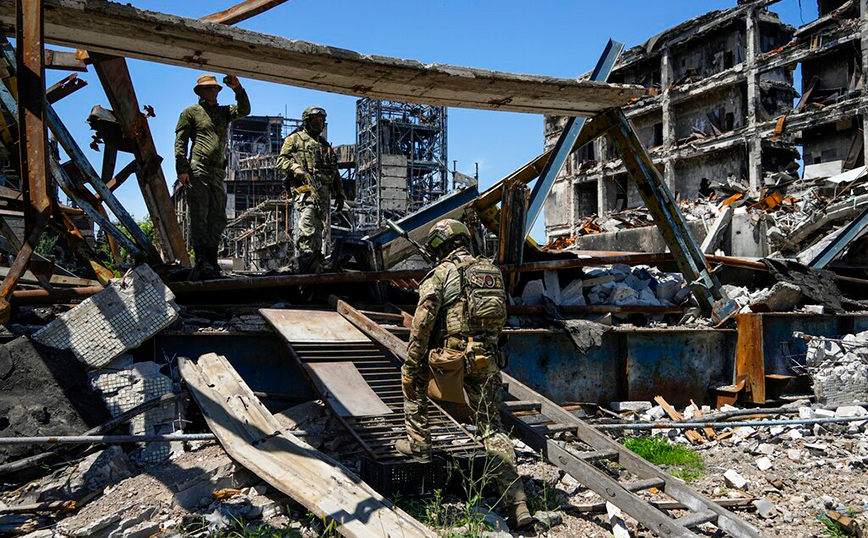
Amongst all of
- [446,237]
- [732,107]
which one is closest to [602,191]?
[732,107]

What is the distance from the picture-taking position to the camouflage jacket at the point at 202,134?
653cm

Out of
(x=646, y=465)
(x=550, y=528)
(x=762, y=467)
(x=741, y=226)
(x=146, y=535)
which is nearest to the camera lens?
(x=146, y=535)

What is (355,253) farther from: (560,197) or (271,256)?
(560,197)

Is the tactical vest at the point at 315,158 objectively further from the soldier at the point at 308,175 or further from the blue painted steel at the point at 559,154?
the blue painted steel at the point at 559,154

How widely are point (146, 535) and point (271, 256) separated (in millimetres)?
27875

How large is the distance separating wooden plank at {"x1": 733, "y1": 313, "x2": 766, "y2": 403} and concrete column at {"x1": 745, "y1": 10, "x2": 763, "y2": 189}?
75.3ft

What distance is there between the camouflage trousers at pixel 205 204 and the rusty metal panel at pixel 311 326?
1344 mm

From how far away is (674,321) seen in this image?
25.7 feet

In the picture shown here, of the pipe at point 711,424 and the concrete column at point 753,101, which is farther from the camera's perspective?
the concrete column at point 753,101

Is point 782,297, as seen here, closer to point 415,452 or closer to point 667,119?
point 415,452

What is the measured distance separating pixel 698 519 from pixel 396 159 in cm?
3819

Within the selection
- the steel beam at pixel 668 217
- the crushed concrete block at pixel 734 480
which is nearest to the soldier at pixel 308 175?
the steel beam at pixel 668 217

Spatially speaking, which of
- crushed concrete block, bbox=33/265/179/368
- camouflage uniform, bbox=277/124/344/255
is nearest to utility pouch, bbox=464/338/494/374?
crushed concrete block, bbox=33/265/179/368

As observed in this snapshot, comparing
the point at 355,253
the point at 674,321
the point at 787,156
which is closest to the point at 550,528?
the point at 355,253
